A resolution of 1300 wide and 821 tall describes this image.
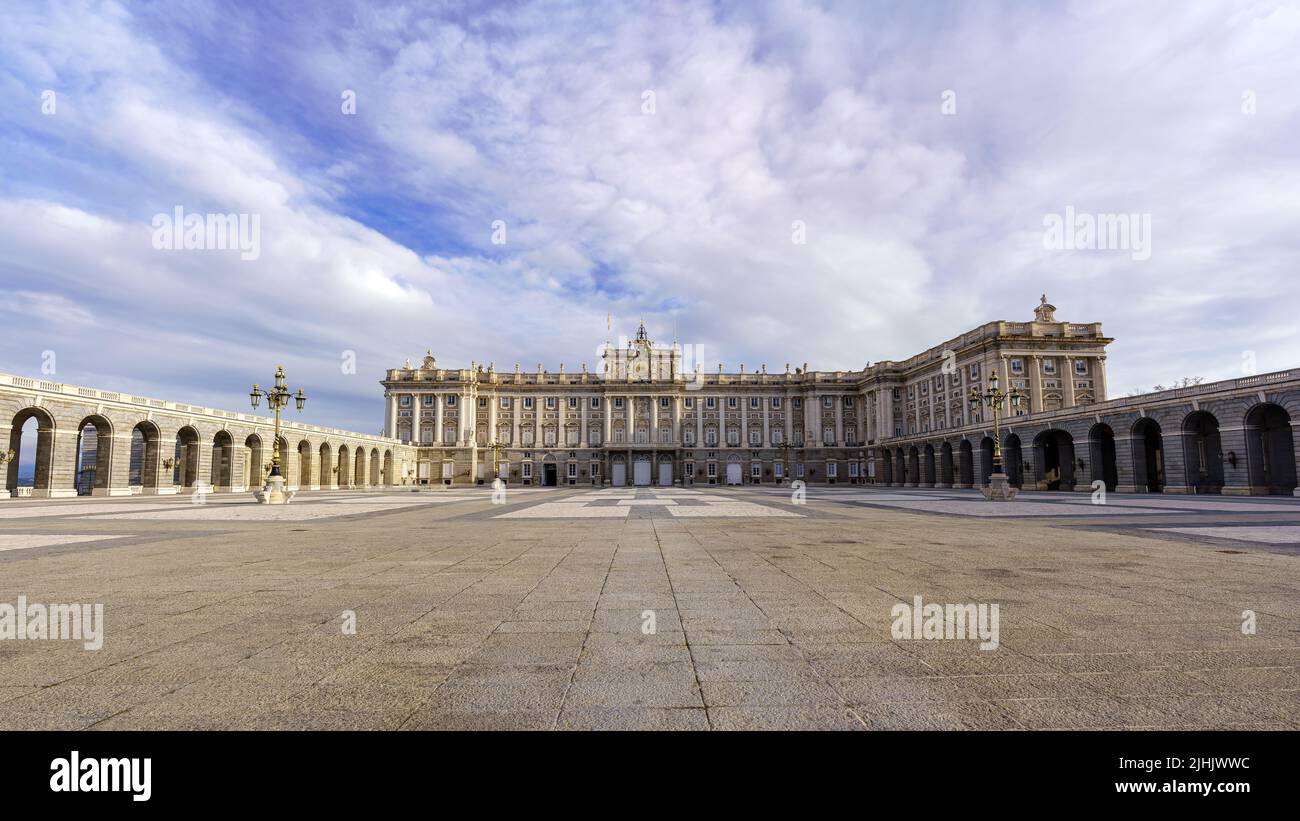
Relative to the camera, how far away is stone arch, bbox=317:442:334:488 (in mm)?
58719

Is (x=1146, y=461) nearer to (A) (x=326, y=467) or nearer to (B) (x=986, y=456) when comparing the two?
(B) (x=986, y=456)

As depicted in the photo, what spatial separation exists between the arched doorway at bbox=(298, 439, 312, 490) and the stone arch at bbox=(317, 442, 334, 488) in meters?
1.62

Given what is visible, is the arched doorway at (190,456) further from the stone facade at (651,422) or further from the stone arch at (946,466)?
the stone arch at (946,466)

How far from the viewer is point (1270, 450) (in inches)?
1371

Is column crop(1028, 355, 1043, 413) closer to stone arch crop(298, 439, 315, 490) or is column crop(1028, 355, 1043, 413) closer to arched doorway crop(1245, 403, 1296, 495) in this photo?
arched doorway crop(1245, 403, 1296, 495)

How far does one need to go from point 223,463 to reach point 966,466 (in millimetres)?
64274

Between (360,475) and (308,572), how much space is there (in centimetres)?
6700

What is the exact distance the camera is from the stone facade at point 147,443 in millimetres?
34000

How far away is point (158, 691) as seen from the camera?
3.60 metres

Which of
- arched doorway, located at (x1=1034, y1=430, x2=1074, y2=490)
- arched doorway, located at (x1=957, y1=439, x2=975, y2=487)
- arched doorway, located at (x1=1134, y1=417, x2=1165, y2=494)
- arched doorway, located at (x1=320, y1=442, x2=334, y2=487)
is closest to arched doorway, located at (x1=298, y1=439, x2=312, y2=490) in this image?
arched doorway, located at (x1=320, y1=442, x2=334, y2=487)

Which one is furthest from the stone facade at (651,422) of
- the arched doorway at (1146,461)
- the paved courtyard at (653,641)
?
the paved courtyard at (653,641)

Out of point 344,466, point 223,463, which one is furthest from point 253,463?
point 344,466
